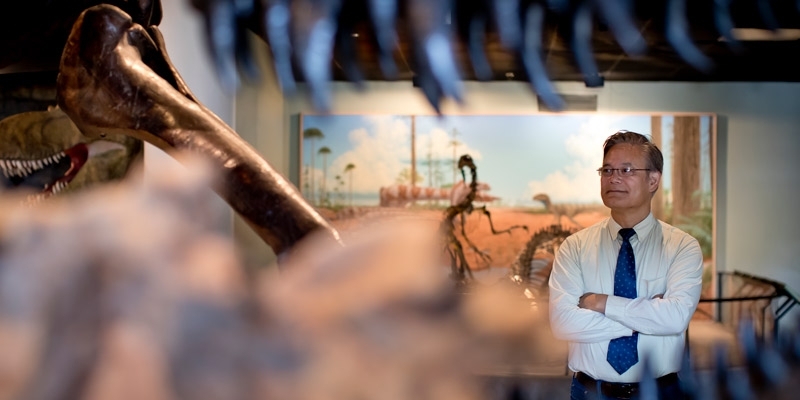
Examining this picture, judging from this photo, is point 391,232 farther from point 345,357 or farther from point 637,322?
point 637,322

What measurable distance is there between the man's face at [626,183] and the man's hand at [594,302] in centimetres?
11

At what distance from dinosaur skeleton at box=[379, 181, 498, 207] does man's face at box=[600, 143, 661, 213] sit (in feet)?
8.60

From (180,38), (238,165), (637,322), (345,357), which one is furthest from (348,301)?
(637,322)

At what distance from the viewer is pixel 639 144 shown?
941mm

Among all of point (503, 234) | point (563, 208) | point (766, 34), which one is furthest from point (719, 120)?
point (766, 34)

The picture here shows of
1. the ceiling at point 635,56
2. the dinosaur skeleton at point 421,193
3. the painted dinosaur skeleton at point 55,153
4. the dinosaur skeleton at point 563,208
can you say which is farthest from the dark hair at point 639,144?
the dinosaur skeleton at point 563,208

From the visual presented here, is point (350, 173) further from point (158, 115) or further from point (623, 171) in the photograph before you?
point (158, 115)

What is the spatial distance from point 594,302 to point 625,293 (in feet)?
0.14

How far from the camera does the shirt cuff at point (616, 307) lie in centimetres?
91

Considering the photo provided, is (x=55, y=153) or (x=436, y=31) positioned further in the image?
(x=55, y=153)

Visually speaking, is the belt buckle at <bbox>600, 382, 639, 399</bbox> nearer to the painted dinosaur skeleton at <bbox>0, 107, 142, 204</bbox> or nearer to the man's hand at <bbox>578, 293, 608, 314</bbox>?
the man's hand at <bbox>578, 293, 608, 314</bbox>

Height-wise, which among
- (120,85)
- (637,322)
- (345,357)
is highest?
(120,85)

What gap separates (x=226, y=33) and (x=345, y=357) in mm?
318

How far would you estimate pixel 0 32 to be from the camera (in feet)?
2.20
